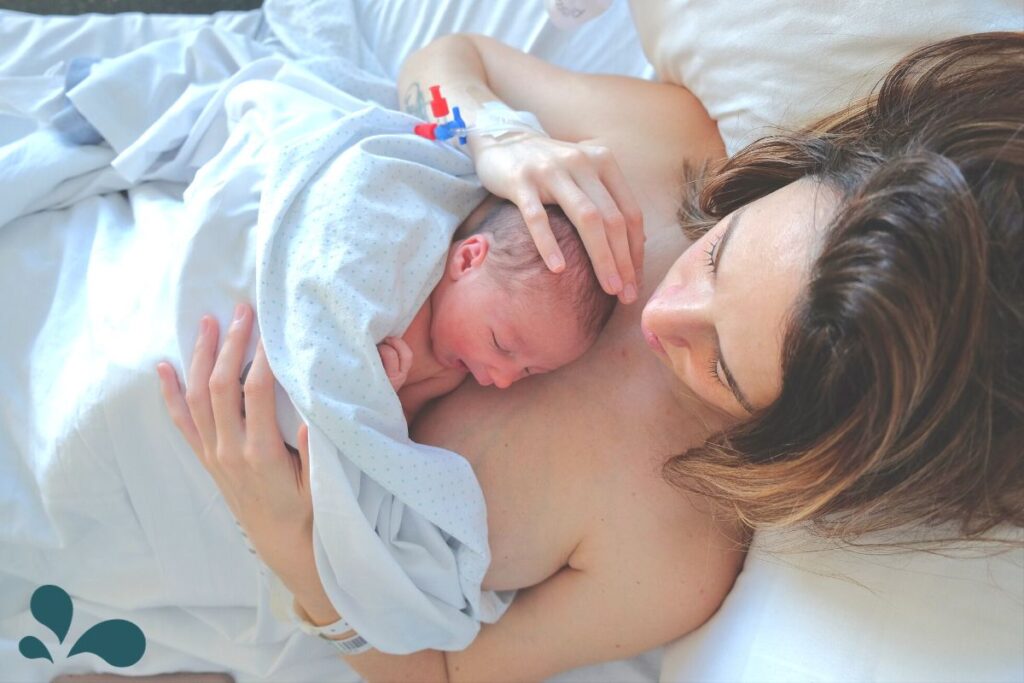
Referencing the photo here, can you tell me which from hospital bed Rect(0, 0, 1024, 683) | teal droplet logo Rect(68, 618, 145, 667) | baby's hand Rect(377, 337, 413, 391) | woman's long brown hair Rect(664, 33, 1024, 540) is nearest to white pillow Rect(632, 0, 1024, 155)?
hospital bed Rect(0, 0, 1024, 683)

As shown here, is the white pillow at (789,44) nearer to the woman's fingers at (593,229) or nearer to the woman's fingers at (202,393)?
the woman's fingers at (593,229)

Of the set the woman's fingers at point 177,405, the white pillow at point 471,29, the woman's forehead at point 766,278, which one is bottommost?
the woman's fingers at point 177,405

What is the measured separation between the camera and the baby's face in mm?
1157

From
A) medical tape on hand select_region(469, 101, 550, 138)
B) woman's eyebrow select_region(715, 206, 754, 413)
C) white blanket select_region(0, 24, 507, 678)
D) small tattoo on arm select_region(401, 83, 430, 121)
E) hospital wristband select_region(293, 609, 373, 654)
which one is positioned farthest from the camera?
small tattoo on arm select_region(401, 83, 430, 121)

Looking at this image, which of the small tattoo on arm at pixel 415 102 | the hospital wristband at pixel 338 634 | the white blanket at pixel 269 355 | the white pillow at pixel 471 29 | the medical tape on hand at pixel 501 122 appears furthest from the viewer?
the white pillow at pixel 471 29

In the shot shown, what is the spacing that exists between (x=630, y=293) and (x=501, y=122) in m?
0.37

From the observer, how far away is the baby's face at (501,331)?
116 cm

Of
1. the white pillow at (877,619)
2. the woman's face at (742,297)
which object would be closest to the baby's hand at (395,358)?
the woman's face at (742,297)

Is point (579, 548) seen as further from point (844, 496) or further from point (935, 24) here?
point (935, 24)

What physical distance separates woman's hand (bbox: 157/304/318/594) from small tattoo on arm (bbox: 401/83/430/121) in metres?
0.51

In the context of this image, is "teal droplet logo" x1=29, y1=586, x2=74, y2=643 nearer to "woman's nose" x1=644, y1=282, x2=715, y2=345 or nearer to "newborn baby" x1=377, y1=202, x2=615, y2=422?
"newborn baby" x1=377, y1=202, x2=615, y2=422

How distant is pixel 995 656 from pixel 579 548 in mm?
515

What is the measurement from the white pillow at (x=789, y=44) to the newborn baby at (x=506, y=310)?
0.39 metres

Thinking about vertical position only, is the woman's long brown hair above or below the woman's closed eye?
above
